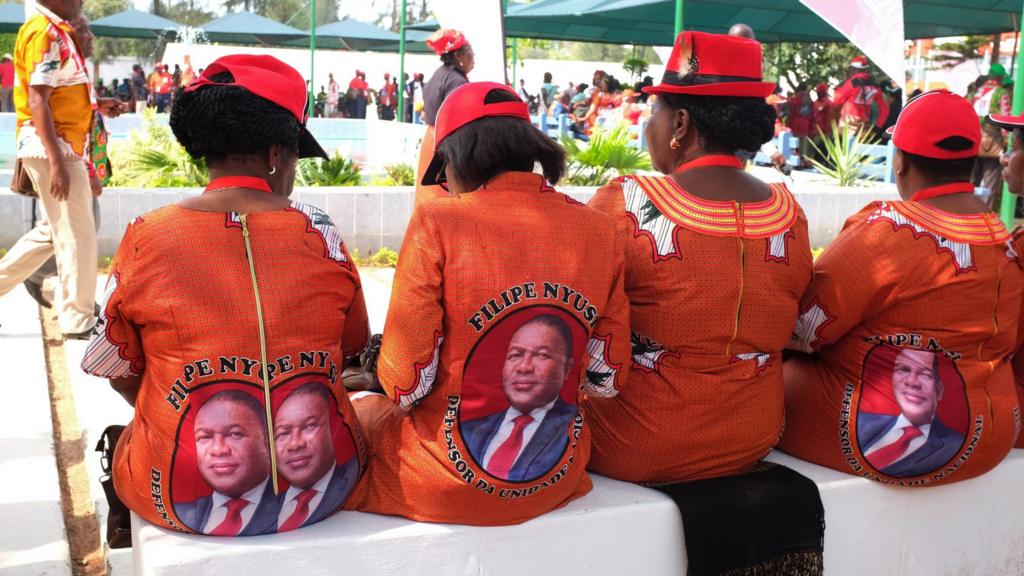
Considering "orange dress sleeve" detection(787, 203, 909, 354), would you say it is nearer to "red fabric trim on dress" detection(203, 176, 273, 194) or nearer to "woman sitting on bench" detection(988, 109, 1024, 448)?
"woman sitting on bench" detection(988, 109, 1024, 448)

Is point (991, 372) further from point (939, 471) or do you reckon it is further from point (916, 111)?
point (916, 111)

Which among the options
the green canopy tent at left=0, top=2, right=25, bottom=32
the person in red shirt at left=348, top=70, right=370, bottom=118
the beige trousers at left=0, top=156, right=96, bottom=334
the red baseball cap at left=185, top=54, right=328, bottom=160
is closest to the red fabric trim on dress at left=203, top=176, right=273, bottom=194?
the red baseball cap at left=185, top=54, right=328, bottom=160

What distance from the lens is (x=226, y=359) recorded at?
2271 mm

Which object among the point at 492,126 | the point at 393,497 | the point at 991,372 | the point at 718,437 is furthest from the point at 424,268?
the point at 991,372

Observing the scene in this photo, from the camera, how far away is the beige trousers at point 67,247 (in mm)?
5078

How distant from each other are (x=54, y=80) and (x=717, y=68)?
344 cm

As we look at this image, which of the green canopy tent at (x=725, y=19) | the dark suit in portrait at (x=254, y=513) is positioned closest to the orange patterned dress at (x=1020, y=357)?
the dark suit in portrait at (x=254, y=513)

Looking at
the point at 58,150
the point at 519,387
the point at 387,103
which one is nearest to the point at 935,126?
the point at 519,387

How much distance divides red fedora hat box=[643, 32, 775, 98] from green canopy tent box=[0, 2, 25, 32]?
28.1 m

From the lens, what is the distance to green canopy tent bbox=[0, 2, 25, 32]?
88.7 ft

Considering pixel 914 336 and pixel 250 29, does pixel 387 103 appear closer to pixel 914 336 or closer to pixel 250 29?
pixel 250 29

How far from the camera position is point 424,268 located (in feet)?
7.73

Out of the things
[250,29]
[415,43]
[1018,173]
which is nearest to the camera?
[1018,173]

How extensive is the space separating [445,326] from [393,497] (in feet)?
1.50
